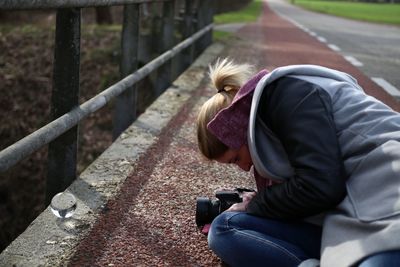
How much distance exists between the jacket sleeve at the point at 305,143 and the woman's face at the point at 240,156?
0.17 metres

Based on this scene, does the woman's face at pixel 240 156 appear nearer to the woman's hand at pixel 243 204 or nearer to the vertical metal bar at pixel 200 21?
the woman's hand at pixel 243 204

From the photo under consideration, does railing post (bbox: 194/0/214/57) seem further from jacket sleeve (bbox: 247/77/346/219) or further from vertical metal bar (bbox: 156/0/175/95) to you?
jacket sleeve (bbox: 247/77/346/219)

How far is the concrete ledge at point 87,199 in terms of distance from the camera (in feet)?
7.70

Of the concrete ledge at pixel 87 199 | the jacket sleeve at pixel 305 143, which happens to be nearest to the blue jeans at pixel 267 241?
the jacket sleeve at pixel 305 143

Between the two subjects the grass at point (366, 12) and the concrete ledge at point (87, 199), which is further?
the grass at point (366, 12)

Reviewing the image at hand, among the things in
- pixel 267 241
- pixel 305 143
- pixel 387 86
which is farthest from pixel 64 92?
pixel 387 86

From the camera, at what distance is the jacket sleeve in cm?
198

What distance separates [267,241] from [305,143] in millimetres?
497

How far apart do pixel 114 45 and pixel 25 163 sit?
12.9 feet

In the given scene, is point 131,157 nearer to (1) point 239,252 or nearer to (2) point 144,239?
(2) point 144,239

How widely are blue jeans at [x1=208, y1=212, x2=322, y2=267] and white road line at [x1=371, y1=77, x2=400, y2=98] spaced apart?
4501mm

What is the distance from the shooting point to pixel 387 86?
23.2 ft

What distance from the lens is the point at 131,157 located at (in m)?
3.73

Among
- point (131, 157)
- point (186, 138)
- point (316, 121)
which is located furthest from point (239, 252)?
point (186, 138)
